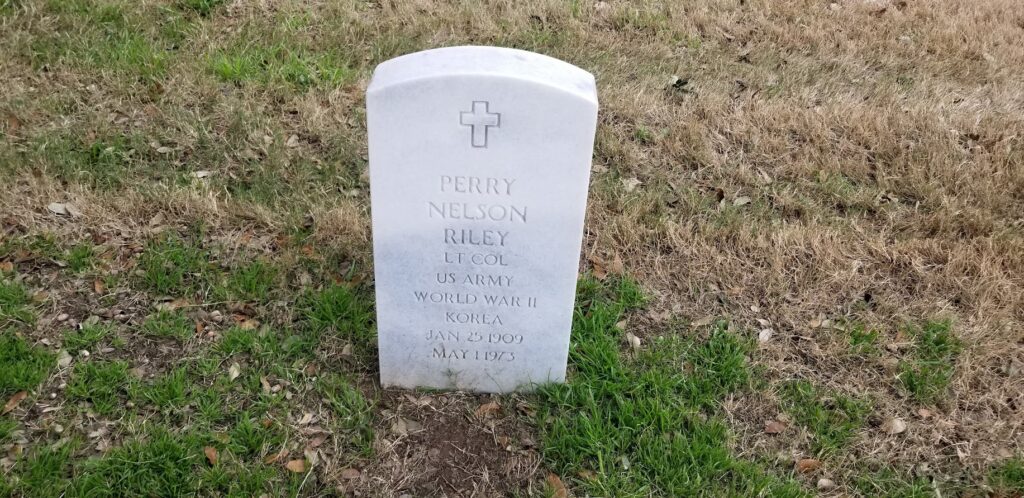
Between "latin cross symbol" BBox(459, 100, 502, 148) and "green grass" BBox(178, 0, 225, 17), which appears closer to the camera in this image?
"latin cross symbol" BBox(459, 100, 502, 148)

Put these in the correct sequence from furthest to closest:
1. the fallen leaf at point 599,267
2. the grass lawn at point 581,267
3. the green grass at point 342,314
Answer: the fallen leaf at point 599,267, the green grass at point 342,314, the grass lawn at point 581,267

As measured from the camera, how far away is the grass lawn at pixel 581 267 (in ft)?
9.46

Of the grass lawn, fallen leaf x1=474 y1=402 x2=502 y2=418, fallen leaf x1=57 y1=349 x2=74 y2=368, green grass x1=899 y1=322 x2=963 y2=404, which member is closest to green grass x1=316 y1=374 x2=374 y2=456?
the grass lawn

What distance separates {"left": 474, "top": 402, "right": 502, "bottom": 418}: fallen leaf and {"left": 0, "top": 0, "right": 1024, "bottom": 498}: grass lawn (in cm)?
1

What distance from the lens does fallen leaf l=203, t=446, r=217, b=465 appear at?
2.77 metres

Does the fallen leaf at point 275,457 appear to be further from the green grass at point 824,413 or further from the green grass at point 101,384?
the green grass at point 824,413

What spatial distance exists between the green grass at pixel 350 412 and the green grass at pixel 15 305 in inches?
50.8

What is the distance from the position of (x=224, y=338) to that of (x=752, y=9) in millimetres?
4778

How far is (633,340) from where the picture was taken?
3.41 metres

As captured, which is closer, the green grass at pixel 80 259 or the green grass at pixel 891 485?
the green grass at pixel 891 485

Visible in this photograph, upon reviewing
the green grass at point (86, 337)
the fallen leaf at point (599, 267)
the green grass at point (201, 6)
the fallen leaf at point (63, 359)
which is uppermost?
the green grass at point (201, 6)

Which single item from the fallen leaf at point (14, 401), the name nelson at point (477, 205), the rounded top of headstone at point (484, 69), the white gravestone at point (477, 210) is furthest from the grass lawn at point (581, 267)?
the rounded top of headstone at point (484, 69)

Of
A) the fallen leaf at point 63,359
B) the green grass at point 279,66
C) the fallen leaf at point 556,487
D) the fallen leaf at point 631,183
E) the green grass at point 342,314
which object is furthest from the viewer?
the green grass at point 279,66

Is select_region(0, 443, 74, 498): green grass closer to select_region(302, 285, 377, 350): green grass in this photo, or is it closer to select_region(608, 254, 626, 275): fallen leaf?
select_region(302, 285, 377, 350): green grass
